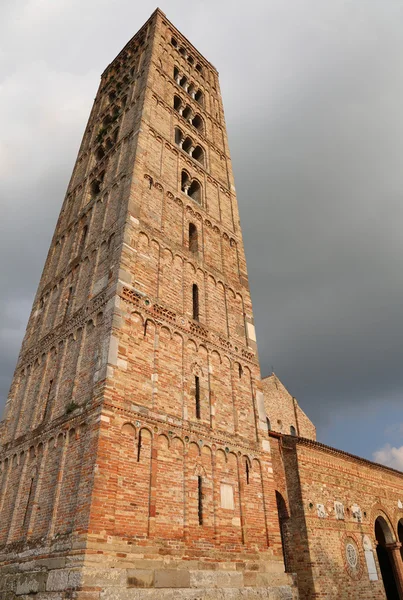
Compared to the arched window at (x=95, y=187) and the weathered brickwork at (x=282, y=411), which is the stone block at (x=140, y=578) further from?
the weathered brickwork at (x=282, y=411)

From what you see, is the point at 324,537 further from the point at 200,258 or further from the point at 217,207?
the point at 217,207

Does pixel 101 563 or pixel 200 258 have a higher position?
pixel 200 258

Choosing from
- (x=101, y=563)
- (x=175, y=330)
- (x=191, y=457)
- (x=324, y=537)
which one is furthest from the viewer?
(x=324, y=537)

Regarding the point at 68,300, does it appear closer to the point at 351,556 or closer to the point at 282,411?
the point at 351,556

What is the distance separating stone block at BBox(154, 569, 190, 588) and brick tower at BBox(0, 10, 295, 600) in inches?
1.1

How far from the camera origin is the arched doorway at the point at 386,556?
17.7 metres

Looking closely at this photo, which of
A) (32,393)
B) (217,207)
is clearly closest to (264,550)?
(32,393)

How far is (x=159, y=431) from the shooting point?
999cm

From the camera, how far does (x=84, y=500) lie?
8.19m

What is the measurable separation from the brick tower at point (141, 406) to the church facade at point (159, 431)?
5 centimetres

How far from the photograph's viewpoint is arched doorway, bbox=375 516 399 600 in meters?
17.7

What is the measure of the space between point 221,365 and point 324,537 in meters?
6.67

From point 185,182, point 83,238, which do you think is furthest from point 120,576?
point 185,182

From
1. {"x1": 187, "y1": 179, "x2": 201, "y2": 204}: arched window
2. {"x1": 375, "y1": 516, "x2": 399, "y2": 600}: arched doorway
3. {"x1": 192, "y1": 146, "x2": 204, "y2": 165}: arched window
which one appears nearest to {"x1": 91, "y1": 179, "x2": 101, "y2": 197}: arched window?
{"x1": 187, "y1": 179, "x2": 201, "y2": 204}: arched window
